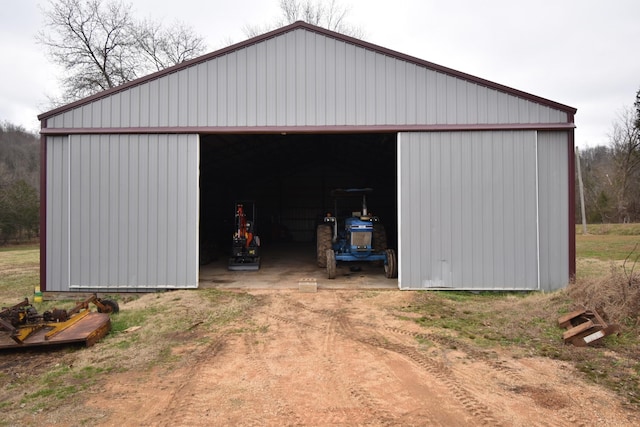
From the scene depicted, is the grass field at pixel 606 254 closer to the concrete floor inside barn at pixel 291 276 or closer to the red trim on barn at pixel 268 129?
the red trim on barn at pixel 268 129

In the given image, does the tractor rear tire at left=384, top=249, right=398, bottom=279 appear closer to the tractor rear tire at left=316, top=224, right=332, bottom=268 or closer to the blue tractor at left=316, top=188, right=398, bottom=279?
the blue tractor at left=316, top=188, right=398, bottom=279

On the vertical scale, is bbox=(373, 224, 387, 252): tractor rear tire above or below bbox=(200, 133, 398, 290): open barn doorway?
below

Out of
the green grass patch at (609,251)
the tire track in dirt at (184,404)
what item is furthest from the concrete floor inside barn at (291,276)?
the green grass patch at (609,251)

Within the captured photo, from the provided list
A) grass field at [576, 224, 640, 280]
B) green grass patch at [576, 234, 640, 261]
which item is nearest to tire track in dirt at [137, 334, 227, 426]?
grass field at [576, 224, 640, 280]

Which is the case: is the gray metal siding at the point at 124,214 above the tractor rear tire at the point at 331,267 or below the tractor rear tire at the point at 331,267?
above

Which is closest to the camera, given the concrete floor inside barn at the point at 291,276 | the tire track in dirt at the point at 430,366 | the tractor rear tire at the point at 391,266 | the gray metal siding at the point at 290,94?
the tire track in dirt at the point at 430,366

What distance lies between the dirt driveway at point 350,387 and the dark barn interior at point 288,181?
8659 millimetres

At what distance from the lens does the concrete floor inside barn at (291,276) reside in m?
9.73

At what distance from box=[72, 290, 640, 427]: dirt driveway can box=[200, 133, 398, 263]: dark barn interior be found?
8659mm

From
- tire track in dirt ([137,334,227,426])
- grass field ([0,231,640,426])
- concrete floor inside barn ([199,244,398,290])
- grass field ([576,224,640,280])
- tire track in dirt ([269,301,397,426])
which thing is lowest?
tire track in dirt ([137,334,227,426])

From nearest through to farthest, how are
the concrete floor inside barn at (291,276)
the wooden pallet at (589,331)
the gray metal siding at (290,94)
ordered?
the wooden pallet at (589,331), the gray metal siding at (290,94), the concrete floor inside barn at (291,276)

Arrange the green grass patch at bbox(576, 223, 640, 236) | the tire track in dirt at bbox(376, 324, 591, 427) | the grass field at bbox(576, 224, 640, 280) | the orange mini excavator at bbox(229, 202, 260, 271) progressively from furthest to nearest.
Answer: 1. the green grass patch at bbox(576, 223, 640, 236)
2. the orange mini excavator at bbox(229, 202, 260, 271)
3. the grass field at bbox(576, 224, 640, 280)
4. the tire track in dirt at bbox(376, 324, 591, 427)

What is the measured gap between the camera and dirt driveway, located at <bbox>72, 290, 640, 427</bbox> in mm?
3570

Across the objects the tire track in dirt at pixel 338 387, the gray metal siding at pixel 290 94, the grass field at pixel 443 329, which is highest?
the gray metal siding at pixel 290 94
